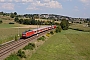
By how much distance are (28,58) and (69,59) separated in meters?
6.41

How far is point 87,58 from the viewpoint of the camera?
105 feet

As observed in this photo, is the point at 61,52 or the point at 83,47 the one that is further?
the point at 83,47

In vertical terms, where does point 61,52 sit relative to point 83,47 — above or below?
above

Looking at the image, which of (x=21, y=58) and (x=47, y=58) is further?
(x=47, y=58)

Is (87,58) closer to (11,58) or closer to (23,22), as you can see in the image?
(11,58)

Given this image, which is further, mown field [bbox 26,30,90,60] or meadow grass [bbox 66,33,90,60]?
meadow grass [bbox 66,33,90,60]

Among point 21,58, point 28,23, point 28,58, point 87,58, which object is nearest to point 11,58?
point 21,58

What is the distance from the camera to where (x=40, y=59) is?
29.6 metres

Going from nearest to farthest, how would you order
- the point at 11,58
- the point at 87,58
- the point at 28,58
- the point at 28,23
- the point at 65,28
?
the point at 11,58 → the point at 28,58 → the point at 87,58 → the point at 65,28 → the point at 28,23

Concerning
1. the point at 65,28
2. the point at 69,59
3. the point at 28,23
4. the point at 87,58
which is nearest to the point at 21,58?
the point at 69,59

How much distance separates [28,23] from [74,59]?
387 feet

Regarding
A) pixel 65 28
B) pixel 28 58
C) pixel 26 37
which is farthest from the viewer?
pixel 65 28

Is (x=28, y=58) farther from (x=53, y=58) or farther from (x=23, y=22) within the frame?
(x=23, y=22)

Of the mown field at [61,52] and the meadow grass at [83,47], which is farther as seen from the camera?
the meadow grass at [83,47]
